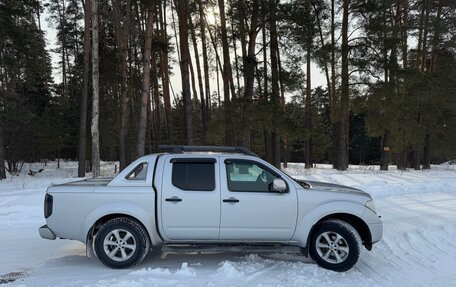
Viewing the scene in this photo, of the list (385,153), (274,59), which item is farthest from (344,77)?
(385,153)

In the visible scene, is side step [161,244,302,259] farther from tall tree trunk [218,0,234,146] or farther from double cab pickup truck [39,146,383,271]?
tall tree trunk [218,0,234,146]

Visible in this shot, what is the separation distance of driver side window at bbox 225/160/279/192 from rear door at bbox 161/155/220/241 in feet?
0.84

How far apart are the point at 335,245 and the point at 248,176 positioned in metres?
1.74

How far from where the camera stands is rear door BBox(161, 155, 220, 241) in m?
6.22

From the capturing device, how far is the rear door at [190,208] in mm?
6219

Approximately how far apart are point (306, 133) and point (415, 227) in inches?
551

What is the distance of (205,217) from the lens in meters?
6.22

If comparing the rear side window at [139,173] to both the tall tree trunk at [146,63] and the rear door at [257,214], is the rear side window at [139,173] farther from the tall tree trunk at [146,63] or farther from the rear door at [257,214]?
the tall tree trunk at [146,63]

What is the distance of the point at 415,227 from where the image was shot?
9125 mm

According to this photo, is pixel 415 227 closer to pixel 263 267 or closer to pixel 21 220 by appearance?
pixel 263 267

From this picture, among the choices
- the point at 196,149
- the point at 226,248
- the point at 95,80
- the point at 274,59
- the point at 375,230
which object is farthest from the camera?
the point at 274,59

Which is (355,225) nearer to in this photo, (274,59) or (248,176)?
(248,176)

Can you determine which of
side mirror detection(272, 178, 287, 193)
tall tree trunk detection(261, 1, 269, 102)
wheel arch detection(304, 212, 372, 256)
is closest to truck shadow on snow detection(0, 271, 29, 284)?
side mirror detection(272, 178, 287, 193)

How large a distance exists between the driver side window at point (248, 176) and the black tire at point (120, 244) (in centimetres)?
162
